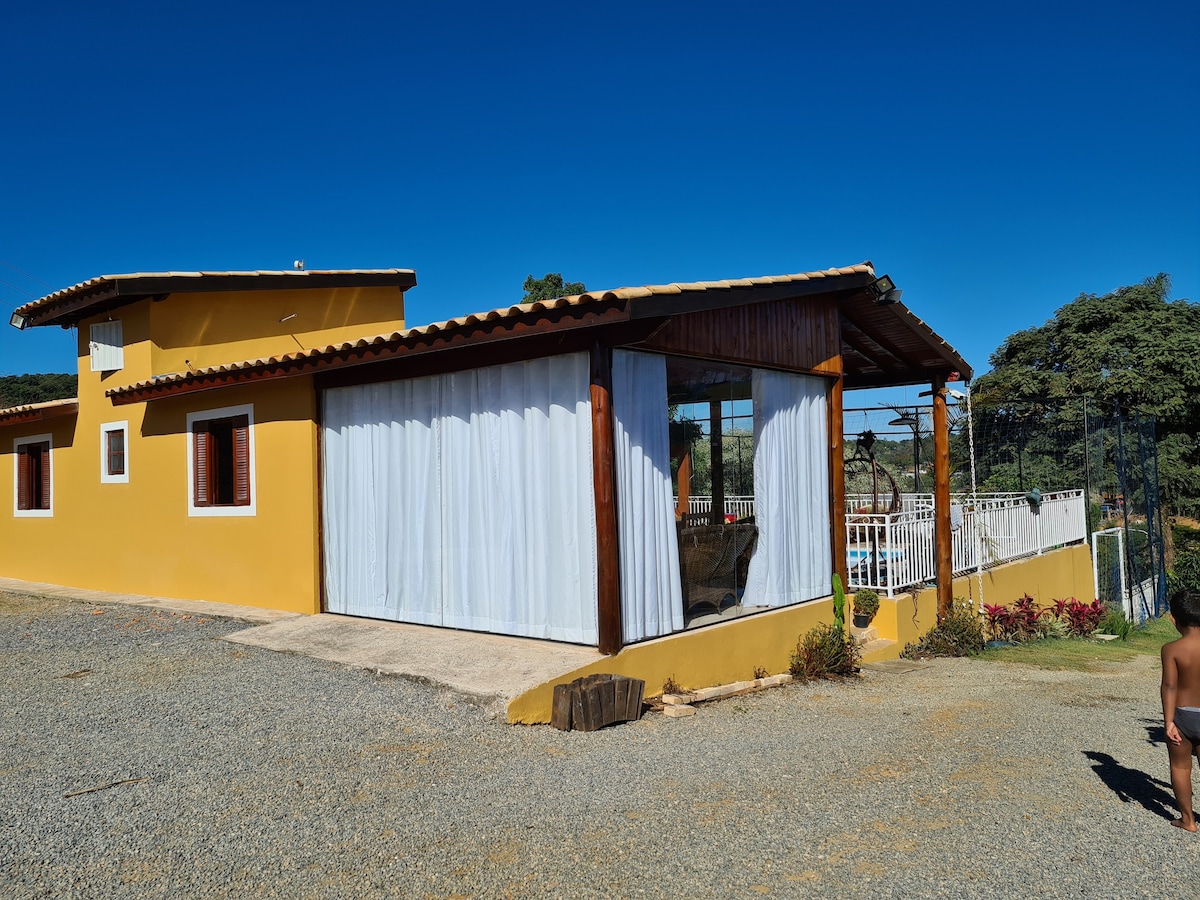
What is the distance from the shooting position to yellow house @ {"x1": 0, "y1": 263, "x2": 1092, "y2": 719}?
6.68 metres

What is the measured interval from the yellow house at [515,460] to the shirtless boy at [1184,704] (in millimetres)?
3487

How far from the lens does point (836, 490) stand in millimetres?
9094

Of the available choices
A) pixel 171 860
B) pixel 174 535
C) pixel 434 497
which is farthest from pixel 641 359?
pixel 174 535

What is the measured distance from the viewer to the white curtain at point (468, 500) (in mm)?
6719

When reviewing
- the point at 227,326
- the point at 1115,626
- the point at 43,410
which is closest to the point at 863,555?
the point at 1115,626

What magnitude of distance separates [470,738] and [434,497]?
2.94 m

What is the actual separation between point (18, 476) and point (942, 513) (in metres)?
14.0

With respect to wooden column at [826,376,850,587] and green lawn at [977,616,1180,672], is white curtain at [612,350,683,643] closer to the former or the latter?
wooden column at [826,376,850,587]

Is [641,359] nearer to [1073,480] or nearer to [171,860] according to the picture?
[171,860]

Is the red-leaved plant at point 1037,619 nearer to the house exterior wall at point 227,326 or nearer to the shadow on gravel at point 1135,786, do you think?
the shadow on gravel at point 1135,786

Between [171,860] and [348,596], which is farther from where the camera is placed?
[348,596]

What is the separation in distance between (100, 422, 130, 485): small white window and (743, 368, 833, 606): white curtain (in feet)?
27.4

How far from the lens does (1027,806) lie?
4293 mm

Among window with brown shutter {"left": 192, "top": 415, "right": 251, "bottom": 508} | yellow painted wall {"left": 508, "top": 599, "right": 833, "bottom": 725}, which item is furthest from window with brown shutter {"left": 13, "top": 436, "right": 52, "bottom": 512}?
yellow painted wall {"left": 508, "top": 599, "right": 833, "bottom": 725}
